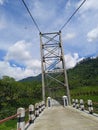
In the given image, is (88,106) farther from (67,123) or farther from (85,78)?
(85,78)

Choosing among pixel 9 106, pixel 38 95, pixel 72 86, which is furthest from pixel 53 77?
pixel 72 86

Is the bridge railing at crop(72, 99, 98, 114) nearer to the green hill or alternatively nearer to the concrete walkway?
the concrete walkway

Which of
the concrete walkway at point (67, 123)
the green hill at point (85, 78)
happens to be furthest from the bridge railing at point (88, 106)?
the green hill at point (85, 78)

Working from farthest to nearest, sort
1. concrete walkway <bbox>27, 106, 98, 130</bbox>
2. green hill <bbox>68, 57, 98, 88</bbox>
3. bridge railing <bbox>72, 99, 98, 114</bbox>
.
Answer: green hill <bbox>68, 57, 98, 88</bbox>
bridge railing <bbox>72, 99, 98, 114</bbox>
concrete walkway <bbox>27, 106, 98, 130</bbox>

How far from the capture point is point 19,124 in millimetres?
6734

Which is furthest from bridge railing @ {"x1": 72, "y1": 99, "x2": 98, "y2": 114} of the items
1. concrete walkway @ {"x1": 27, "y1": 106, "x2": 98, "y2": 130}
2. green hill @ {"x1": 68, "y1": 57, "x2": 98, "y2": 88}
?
green hill @ {"x1": 68, "y1": 57, "x2": 98, "y2": 88}

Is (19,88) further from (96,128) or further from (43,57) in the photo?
(96,128)

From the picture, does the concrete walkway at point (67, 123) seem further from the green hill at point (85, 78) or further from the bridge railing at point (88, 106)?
the green hill at point (85, 78)

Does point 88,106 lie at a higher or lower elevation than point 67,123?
higher

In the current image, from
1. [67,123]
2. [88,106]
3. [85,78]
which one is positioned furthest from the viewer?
[85,78]

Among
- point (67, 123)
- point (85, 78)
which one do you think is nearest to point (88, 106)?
point (67, 123)

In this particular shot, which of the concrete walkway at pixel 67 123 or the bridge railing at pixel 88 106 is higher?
the bridge railing at pixel 88 106

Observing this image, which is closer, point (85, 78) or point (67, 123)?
point (67, 123)

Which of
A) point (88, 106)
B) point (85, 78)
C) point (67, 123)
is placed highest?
point (85, 78)
